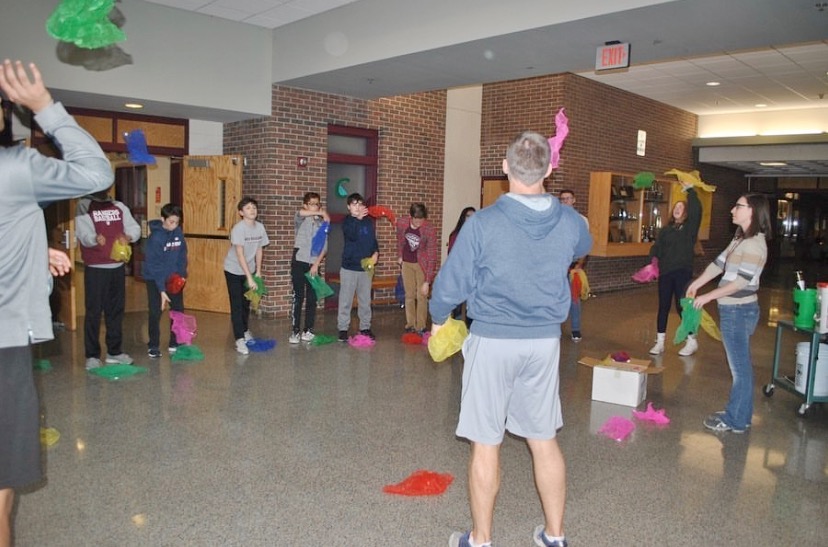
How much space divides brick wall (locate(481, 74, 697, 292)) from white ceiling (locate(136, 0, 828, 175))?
0.47 m

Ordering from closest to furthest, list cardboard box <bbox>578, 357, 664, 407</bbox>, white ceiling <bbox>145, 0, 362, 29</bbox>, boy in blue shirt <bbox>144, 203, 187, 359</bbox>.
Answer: cardboard box <bbox>578, 357, 664, 407</bbox>
boy in blue shirt <bbox>144, 203, 187, 359</bbox>
white ceiling <bbox>145, 0, 362, 29</bbox>

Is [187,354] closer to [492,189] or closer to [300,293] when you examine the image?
[300,293]

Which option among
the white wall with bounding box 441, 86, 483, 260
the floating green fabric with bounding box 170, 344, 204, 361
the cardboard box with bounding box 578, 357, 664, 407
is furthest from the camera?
the white wall with bounding box 441, 86, 483, 260

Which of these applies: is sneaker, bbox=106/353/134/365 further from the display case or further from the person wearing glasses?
the display case

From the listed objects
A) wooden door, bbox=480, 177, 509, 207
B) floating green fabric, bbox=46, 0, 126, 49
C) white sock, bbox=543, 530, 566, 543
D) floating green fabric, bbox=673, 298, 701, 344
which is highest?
floating green fabric, bbox=46, 0, 126, 49

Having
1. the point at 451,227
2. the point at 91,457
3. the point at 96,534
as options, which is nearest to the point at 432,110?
the point at 451,227

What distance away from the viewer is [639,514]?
3590 mm

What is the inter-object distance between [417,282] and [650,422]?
381 centimetres

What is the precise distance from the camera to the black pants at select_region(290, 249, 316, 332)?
25.6 ft

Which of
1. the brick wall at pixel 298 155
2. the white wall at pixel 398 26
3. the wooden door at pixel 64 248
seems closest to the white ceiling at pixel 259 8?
the white wall at pixel 398 26

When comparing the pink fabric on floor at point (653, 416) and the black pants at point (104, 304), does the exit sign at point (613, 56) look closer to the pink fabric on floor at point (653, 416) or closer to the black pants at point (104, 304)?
the pink fabric on floor at point (653, 416)

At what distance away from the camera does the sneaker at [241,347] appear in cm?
720

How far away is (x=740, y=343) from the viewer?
4738mm

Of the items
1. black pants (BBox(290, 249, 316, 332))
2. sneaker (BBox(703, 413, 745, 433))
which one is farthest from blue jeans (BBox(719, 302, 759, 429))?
black pants (BBox(290, 249, 316, 332))
